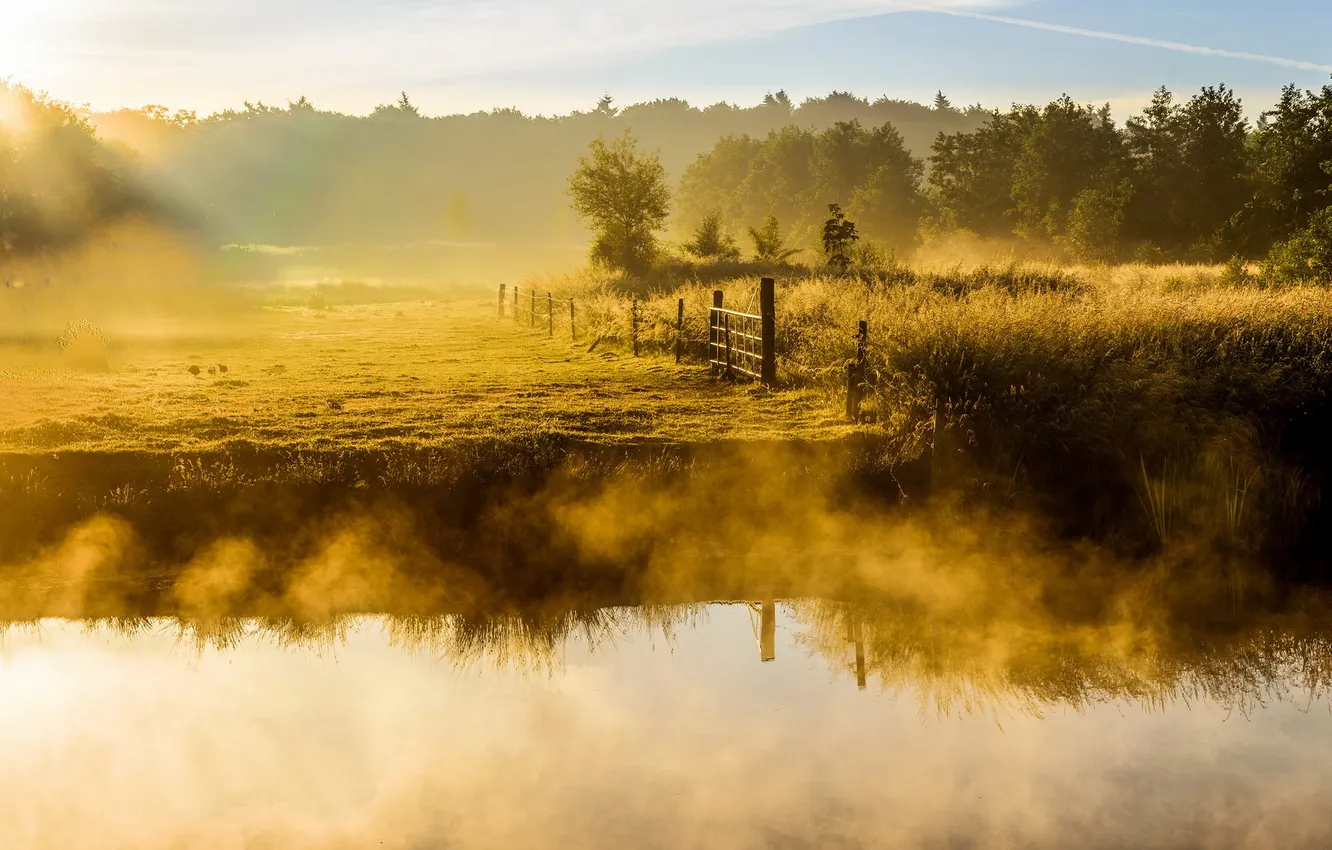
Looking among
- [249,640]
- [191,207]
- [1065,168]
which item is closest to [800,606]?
[249,640]

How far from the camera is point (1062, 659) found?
997cm

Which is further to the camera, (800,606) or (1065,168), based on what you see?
(1065,168)

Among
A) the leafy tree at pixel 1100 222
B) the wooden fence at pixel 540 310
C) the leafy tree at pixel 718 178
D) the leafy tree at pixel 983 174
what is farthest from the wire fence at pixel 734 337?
the leafy tree at pixel 718 178

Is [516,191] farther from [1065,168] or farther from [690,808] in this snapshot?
[690,808]

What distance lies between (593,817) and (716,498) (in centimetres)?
699

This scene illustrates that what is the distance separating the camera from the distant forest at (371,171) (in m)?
113

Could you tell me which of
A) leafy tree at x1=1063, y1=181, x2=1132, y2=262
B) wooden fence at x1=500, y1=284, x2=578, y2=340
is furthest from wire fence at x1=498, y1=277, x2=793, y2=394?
leafy tree at x1=1063, y1=181, x2=1132, y2=262

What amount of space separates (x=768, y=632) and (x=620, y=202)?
161ft

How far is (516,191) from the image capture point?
6265 inches

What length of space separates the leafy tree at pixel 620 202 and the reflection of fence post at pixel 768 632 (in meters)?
45.3

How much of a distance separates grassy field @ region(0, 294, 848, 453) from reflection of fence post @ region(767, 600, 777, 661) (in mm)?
4003

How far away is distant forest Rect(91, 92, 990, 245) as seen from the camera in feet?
372

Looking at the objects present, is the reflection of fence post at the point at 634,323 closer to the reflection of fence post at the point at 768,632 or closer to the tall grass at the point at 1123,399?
the tall grass at the point at 1123,399

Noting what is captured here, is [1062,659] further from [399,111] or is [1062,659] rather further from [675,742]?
[399,111]
